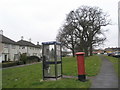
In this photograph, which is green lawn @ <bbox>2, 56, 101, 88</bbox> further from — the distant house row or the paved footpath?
the distant house row

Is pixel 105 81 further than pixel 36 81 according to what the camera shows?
No

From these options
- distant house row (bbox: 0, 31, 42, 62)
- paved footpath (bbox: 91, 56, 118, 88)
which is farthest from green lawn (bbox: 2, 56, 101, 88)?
distant house row (bbox: 0, 31, 42, 62)

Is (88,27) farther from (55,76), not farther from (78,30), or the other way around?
(55,76)

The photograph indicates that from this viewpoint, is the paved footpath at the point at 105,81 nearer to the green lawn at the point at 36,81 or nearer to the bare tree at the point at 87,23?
the green lawn at the point at 36,81

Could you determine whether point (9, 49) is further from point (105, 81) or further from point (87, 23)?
point (105, 81)

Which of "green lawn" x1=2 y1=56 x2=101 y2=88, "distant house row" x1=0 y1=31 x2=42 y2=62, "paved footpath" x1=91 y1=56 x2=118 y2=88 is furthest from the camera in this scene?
"distant house row" x1=0 y1=31 x2=42 y2=62

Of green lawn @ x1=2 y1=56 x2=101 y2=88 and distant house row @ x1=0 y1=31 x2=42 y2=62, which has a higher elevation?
distant house row @ x1=0 y1=31 x2=42 y2=62

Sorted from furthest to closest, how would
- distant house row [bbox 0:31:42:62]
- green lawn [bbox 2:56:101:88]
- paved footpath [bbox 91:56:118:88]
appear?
1. distant house row [bbox 0:31:42:62]
2. green lawn [bbox 2:56:101:88]
3. paved footpath [bbox 91:56:118:88]

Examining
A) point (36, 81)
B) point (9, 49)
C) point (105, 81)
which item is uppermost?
point (9, 49)

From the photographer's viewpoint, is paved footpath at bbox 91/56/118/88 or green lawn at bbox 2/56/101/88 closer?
paved footpath at bbox 91/56/118/88

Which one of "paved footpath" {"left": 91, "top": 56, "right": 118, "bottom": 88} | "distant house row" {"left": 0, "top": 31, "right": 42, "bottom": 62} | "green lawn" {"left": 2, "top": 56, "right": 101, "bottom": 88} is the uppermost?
"distant house row" {"left": 0, "top": 31, "right": 42, "bottom": 62}

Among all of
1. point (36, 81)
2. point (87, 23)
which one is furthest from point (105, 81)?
point (87, 23)

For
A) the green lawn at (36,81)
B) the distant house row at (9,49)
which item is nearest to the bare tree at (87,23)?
the distant house row at (9,49)

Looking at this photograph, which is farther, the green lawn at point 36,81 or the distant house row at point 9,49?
the distant house row at point 9,49
